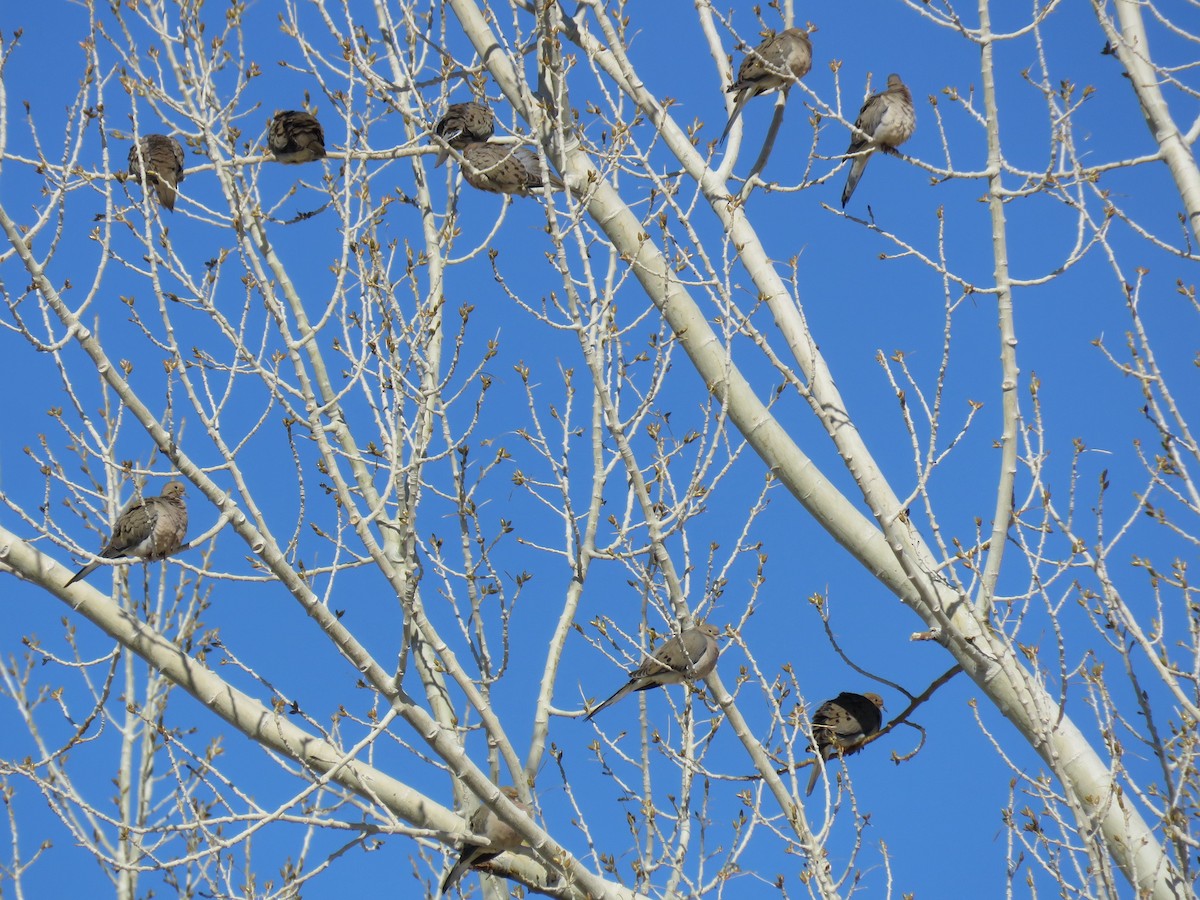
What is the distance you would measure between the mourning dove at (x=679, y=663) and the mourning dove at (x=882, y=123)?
2.85 m

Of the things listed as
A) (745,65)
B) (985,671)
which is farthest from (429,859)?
(745,65)

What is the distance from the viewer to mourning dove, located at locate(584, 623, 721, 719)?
16.7 ft

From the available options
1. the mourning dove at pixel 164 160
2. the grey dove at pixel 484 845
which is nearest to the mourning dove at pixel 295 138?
the mourning dove at pixel 164 160

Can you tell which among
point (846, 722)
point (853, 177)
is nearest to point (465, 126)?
point (853, 177)

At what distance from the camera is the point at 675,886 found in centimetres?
576

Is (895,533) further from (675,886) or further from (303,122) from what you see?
(303,122)

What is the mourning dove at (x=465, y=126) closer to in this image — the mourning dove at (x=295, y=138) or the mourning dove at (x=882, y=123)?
the mourning dove at (x=295, y=138)

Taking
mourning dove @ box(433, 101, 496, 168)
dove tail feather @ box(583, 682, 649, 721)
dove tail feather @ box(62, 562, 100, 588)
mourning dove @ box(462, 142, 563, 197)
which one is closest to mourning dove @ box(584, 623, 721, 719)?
dove tail feather @ box(583, 682, 649, 721)

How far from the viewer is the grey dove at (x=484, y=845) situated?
5.57 meters

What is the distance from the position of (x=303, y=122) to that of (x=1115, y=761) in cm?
586

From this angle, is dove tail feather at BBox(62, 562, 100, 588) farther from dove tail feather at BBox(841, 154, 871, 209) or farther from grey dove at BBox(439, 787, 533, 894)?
dove tail feather at BBox(841, 154, 871, 209)

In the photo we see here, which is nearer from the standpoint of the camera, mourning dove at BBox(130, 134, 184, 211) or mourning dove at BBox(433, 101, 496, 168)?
mourning dove at BBox(130, 134, 184, 211)

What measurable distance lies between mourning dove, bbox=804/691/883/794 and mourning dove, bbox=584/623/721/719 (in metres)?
0.80

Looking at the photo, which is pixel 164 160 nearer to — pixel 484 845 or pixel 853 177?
pixel 853 177
